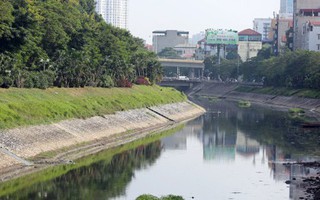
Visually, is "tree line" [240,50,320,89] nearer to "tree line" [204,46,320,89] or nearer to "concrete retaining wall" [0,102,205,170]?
"tree line" [204,46,320,89]

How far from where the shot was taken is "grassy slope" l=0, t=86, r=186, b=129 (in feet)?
208

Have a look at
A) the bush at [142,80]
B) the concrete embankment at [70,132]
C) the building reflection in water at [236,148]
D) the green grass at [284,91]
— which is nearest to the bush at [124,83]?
the concrete embankment at [70,132]

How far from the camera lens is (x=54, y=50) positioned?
100938mm

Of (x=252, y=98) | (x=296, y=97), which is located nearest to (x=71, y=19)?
(x=296, y=97)

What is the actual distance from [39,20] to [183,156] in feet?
100

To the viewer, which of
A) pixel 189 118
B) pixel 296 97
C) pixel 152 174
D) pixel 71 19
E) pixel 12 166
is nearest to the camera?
pixel 12 166

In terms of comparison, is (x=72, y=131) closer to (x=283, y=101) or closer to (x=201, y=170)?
Answer: (x=201, y=170)

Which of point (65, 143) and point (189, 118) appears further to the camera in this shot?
point (189, 118)

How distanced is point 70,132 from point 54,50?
34167 millimetres

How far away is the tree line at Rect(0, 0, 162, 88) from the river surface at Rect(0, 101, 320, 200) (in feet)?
46.3

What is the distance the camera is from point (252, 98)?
185 meters

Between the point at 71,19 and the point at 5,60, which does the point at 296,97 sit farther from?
the point at 5,60

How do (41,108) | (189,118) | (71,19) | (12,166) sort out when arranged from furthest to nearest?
(189,118) < (71,19) < (41,108) < (12,166)

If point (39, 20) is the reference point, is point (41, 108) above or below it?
below
